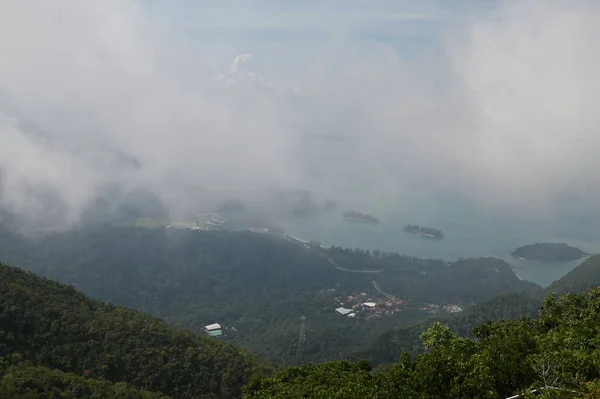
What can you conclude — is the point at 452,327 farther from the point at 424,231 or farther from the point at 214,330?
the point at 424,231

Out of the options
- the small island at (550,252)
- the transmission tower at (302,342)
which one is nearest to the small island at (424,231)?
the small island at (550,252)

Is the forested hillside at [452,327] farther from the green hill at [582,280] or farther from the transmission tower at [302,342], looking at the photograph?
the transmission tower at [302,342]

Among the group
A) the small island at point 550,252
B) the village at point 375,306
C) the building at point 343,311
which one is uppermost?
the small island at point 550,252

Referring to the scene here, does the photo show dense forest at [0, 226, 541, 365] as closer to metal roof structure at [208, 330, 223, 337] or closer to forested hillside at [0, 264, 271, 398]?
metal roof structure at [208, 330, 223, 337]

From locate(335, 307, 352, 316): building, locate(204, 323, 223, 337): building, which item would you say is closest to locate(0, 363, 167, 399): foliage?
locate(204, 323, 223, 337): building

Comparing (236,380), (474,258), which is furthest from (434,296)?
(236,380)

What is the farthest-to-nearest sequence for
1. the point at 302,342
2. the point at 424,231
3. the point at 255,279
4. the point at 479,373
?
the point at 424,231
the point at 255,279
the point at 302,342
the point at 479,373

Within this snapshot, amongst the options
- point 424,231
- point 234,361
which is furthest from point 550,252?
point 234,361
